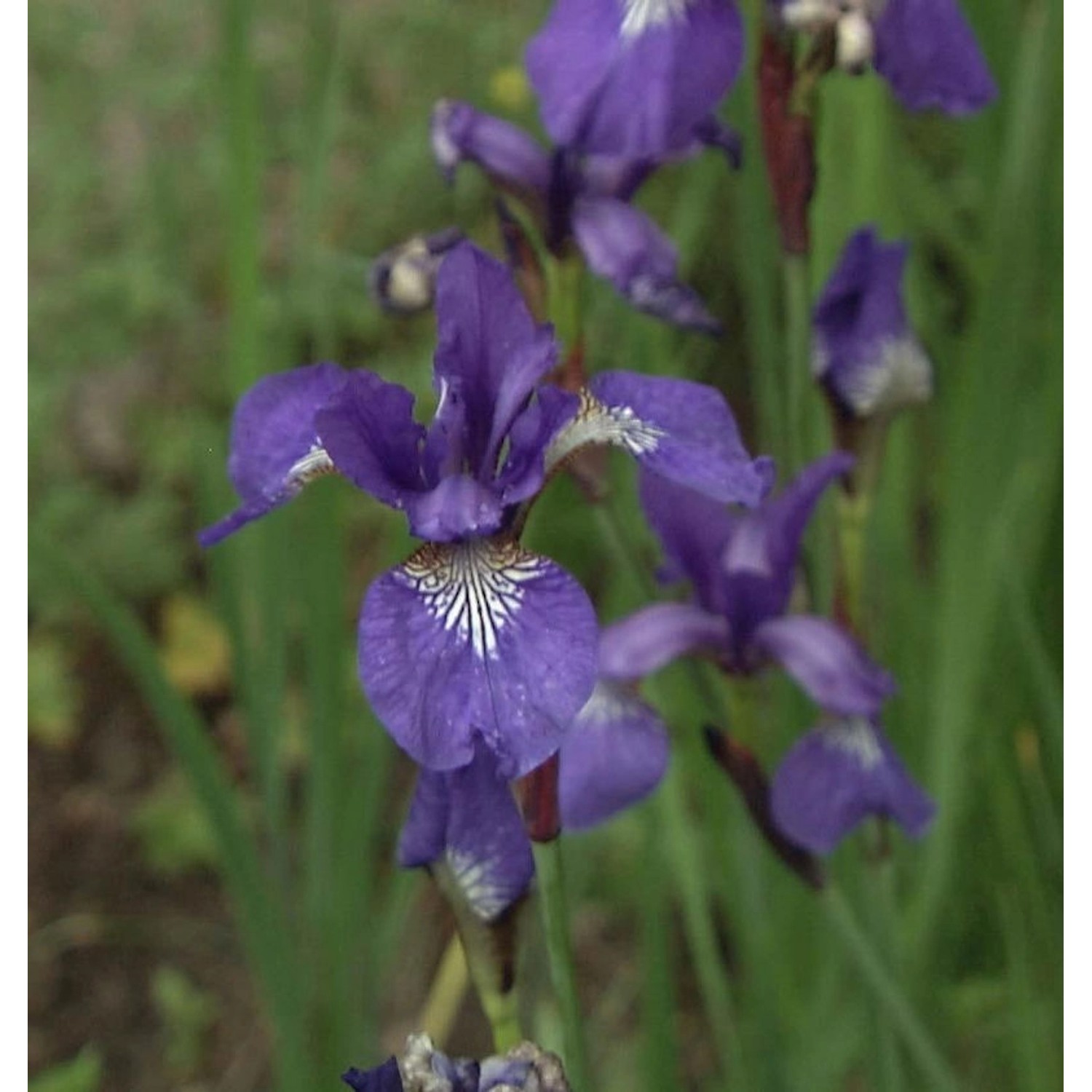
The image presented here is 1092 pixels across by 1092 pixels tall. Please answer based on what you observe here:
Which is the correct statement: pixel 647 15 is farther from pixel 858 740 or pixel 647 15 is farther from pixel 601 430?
pixel 858 740

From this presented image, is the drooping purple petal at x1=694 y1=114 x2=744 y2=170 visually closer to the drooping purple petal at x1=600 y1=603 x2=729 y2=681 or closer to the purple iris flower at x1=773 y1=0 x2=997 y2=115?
the purple iris flower at x1=773 y1=0 x2=997 y2=115

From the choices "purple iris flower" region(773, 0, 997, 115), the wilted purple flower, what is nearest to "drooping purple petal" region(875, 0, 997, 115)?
"purple iris flower" region(773, 0, 997, 115)

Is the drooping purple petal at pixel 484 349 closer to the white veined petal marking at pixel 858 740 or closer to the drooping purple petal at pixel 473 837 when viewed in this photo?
the drooping purple petal at pixel 473 837

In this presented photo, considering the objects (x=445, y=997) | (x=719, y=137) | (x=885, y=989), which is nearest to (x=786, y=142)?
(x=719, y=137)

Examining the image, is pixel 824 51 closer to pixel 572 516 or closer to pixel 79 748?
pixel 572 516

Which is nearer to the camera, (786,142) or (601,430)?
(601,430)
